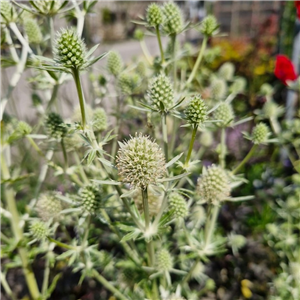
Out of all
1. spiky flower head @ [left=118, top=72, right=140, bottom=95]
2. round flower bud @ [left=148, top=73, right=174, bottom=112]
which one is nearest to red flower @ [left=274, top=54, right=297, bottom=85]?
spiky flower head @ [left=118, top=72, right=140, bottom=95]

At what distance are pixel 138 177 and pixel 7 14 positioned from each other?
840 mm

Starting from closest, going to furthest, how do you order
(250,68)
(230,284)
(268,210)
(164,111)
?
(164,111) < (230,284) < (268,210) < (250,68)

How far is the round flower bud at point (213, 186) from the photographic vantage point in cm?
115

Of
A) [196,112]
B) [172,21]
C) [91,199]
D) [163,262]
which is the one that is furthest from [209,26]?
[163,262]

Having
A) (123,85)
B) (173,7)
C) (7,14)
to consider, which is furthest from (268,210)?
(7,14)

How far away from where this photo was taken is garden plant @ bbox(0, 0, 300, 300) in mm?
906

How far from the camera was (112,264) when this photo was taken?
150 centimetres

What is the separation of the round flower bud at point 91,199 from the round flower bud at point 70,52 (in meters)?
0.47

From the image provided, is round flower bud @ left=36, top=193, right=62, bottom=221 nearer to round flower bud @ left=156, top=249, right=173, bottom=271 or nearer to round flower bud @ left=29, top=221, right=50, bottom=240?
round flower bud @ left=29, top=221, right=50, bottom=240

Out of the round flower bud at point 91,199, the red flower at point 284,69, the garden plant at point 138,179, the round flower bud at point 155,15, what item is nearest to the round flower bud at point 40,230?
the garden plant at point 138,179

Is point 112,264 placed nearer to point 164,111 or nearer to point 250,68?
point 164,111

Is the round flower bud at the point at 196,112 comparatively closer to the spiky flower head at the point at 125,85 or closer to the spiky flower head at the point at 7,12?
the spiky flower head at the point at 125,85

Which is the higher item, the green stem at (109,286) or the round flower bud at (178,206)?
the round flower bud at (178,206)

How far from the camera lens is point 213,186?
3.79ft
